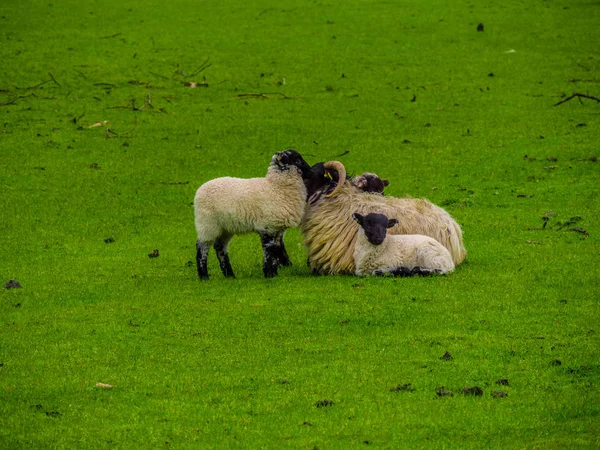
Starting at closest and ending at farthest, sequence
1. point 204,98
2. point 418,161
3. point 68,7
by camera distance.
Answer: point 418,161 → point 204,98 → point 68,7

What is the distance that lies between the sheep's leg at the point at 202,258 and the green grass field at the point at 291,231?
198 mm

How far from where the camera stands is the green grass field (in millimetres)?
8805

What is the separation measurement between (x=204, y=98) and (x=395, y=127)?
508cm

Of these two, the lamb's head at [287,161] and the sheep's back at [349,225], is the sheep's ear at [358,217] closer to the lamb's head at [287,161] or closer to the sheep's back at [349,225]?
the sheep's back at [349,225]

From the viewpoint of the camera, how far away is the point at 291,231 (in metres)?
17.5

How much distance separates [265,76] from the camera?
26.7m

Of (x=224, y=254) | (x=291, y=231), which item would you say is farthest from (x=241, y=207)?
(x=291, y=231)

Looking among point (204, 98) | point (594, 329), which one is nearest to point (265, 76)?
point (204, 98)

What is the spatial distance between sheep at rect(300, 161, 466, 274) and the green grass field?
439 millimetres

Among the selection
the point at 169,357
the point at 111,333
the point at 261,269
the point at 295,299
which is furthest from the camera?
the point at 261,269

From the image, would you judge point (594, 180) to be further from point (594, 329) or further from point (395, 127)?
point (594, 329)

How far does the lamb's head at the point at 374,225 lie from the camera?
13.0 meters

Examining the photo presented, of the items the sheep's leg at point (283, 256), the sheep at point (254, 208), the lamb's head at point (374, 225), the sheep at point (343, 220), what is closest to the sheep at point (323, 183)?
the sheep at point (343, 220)

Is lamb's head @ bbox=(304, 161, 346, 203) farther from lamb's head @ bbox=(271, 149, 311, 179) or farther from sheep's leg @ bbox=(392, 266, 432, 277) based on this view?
sheep's leg @ bbox=(392, 266, 432, 277)
